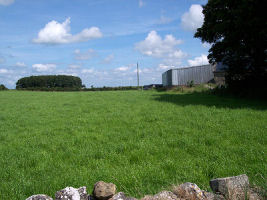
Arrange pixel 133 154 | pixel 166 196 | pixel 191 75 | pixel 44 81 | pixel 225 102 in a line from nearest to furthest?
pixel 166 196 < pixel 133 154 < pixel 225 102 < pixel 191 75 < pixel 44 81

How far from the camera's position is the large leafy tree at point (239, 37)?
46.4 feet

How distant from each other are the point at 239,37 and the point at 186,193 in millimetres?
15694

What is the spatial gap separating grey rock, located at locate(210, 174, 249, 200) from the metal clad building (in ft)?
108

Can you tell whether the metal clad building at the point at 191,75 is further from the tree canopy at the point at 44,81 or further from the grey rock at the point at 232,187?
the tree canopy at the point at 44,81

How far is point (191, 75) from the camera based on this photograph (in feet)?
119

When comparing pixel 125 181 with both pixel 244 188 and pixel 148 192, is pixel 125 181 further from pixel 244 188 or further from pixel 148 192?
pixel 244 188

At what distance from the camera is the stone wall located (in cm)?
282

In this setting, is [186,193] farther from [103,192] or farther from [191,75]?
[191,75]

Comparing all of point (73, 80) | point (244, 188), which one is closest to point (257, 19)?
point (244, 188)

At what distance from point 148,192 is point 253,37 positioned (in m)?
14.7

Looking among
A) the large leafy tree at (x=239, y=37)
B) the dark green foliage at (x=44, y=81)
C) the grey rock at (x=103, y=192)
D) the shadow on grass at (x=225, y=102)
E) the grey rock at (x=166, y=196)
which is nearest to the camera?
the grey rock at (x=103, y=192)

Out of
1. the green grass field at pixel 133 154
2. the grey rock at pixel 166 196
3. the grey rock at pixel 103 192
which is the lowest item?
the green grass field at pixel 133 154

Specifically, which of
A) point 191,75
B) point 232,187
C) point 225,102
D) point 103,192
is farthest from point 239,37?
point 191,75

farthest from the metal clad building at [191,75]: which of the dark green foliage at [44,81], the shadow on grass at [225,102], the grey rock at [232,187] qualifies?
the dark green foliage at [44,81]
